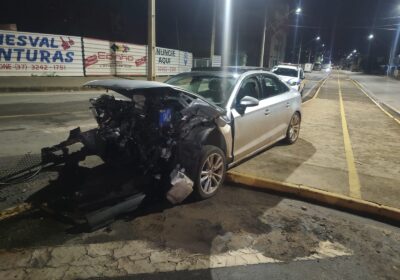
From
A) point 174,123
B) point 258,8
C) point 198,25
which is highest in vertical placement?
point 258,8

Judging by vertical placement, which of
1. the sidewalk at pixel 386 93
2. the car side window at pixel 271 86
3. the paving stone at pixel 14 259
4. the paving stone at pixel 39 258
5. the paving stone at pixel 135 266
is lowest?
the sidewalk at pixel 386 93

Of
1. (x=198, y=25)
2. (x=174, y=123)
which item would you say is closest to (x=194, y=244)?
(x=174, y=123)

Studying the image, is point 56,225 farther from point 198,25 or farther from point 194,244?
point 198,25

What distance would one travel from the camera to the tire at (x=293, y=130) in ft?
24.4

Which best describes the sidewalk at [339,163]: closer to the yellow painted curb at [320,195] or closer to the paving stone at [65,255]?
the yellow painted curb at [320,195]

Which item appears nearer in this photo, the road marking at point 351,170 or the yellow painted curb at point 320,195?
the yellow painted curb at point 320,195

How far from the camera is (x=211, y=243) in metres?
3.55

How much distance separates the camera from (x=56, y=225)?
3750 millimetres

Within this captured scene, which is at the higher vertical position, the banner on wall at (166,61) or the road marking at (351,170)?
the banner on wall at (166,61)

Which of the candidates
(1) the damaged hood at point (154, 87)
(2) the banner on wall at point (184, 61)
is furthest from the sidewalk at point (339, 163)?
(2) the banner on wall at point (184, 61)

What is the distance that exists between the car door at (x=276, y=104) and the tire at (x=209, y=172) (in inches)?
66.2

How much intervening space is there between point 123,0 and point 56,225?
28998 millimetres

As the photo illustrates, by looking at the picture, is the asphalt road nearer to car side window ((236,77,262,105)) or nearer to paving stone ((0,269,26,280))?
paving stone ((0,269,26,280))

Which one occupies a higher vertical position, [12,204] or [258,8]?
[258,8]
